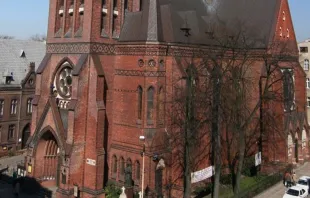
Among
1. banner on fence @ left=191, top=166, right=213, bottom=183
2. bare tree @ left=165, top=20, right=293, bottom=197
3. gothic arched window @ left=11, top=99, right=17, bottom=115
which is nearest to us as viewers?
bare tree @ left=165, top=20, right=293, bottom=197

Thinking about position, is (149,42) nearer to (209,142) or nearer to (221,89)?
(221,89)

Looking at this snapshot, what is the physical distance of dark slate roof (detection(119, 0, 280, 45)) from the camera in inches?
920

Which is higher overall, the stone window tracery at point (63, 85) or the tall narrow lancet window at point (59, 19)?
the tall narrow lancet window at point (59, 19)

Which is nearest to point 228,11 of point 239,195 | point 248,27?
point 248,27

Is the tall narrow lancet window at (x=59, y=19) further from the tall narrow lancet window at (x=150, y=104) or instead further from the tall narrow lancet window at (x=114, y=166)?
the tall narrow lancet window at (x=114, y=166)

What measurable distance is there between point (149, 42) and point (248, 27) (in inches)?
481

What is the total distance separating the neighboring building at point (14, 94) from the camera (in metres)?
39.2

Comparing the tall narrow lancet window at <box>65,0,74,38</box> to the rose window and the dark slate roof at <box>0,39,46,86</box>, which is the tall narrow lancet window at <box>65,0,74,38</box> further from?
the dark slate roof at <box>0,39,46,86</box>

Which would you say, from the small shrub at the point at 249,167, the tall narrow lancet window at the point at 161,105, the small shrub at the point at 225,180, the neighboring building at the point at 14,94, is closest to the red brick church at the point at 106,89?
the tall narrow lancet window at the point at 161,105

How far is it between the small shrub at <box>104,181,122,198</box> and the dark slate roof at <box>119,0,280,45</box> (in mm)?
9702

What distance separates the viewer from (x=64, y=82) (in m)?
25.7

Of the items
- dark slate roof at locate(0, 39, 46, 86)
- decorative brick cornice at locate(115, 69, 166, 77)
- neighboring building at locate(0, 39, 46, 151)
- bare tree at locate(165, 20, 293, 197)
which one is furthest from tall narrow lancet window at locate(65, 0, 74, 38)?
dark slate roof at locate(0, 39, 46, 86)

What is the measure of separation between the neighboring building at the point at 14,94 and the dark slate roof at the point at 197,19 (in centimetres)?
2064

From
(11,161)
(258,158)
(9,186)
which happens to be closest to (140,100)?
(258,158)
